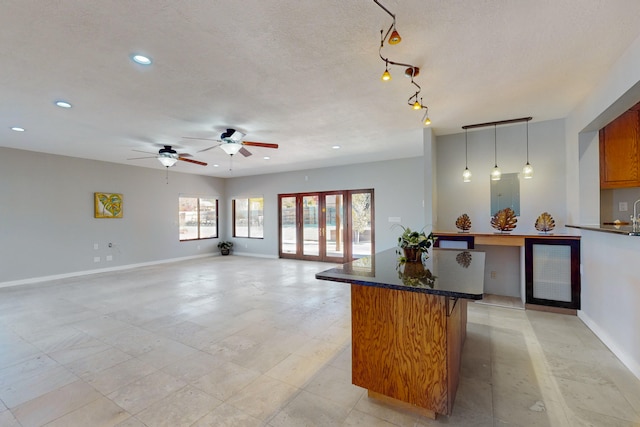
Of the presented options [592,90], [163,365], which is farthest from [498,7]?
[163,365]

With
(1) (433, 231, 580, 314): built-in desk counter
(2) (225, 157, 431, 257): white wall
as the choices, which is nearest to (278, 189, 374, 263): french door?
(2) (225, 157, 431, 257): white wall

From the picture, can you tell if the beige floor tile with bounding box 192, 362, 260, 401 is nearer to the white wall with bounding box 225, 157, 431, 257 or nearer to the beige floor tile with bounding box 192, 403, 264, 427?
the beige floor tile with bounding box 192, 403, 264, 427

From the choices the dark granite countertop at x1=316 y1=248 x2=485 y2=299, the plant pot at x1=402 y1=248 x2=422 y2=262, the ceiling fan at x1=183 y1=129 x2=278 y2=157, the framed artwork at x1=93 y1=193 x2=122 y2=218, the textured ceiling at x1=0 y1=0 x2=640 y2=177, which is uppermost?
the textured ceiling at x1=0 y1=0 x2=640 y2=177

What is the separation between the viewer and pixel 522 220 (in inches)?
172

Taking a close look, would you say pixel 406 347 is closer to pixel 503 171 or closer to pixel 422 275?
pixel 422 275

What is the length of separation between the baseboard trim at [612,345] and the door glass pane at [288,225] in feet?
21.9

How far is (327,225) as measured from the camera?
26.7ft

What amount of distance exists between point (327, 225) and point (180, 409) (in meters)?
6.36

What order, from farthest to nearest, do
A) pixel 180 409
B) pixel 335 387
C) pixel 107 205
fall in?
1. pixel 107 205
2. pixel 335 387
3. pixel 180 409

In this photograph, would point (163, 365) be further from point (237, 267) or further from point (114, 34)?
point (237, 267)

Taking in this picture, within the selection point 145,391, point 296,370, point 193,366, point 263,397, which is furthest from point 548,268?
point 145,391

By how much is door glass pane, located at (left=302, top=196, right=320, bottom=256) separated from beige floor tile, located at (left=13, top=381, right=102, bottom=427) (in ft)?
20.8

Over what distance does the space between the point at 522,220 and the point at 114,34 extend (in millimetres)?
5434

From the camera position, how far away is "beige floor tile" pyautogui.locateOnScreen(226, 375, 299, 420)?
196 cm
